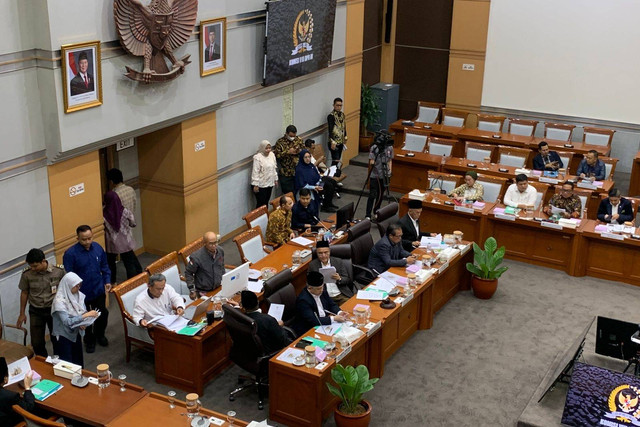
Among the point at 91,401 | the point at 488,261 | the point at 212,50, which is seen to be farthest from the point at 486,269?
the point at 91,401

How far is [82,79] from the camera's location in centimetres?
826

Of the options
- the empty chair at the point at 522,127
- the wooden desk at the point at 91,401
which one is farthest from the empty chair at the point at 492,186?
the wooden desk at the point at 91,401

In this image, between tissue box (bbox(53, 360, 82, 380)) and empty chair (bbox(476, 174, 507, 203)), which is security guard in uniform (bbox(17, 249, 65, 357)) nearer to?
tissue box (bbox(53, 360, 82, 380))

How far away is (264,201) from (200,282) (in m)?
3.69

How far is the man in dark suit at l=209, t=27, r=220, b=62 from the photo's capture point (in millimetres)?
10273

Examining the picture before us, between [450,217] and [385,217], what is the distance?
1.52 metres

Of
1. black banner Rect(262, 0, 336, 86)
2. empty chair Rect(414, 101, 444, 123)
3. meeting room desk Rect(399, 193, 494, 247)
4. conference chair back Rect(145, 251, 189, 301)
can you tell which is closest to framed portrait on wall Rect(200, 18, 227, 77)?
black banner Rect(262, 0, 336, 86)

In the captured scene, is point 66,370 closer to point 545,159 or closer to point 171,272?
point 171,272

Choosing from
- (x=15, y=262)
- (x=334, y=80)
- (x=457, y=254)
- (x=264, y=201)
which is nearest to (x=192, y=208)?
(x=264, y=201)

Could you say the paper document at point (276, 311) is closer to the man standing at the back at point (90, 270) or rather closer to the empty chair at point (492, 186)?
the man standing at the back at point (90, 270)

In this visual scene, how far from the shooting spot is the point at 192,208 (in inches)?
429

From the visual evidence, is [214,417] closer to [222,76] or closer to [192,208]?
[192,208]

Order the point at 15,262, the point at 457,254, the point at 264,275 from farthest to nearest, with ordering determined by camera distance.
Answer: the point at 457,254 < the point at 264,275 < the point at 15,262

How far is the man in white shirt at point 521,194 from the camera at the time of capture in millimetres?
11398
